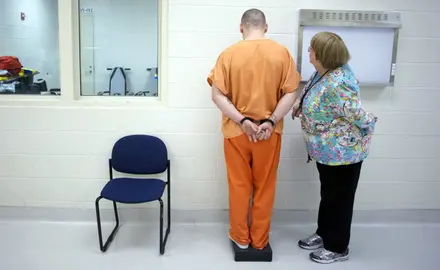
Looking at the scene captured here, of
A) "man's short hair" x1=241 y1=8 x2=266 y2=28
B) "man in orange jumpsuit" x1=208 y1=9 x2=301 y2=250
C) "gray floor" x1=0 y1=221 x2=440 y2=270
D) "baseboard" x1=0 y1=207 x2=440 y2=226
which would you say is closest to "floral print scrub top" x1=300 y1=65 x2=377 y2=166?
"man in orange jumpsuit" x1=208 y1=9 x2=301 y2=250

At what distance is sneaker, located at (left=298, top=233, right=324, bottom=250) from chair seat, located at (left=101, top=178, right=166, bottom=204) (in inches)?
42.0

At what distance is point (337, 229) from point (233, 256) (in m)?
0.71

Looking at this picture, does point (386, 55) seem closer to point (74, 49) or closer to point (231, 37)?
point (231, 37)

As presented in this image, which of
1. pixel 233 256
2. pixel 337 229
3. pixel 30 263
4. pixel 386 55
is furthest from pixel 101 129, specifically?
pixel 386 55

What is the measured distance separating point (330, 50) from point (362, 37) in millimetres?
789

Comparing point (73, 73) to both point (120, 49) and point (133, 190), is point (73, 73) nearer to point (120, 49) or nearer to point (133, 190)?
point (120, 49)

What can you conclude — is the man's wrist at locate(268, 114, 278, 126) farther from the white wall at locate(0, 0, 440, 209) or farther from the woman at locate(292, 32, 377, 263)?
the white wall at locate(0, 0, 440, 209)

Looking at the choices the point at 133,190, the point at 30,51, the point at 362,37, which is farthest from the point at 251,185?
the point at 30,51

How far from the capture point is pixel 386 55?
3143 mm

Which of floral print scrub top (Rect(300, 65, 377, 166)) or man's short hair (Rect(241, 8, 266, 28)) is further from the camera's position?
man's short hair (Rect(241, 8, 266, 28))

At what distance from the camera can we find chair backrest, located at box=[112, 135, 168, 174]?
3102mm

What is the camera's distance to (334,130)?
8.38 feet

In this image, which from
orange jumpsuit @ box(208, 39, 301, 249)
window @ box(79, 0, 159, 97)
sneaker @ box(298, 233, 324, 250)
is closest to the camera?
orange jumpsuit @ box(208, 39, 301, 249)

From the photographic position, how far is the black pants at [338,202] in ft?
8.64
